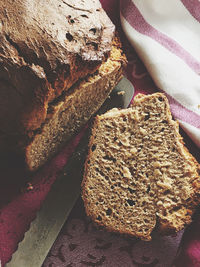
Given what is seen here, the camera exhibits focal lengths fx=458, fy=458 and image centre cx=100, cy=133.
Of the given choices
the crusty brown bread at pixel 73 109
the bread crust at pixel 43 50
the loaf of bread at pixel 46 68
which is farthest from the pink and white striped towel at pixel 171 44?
the bread crust at pixel 43 50

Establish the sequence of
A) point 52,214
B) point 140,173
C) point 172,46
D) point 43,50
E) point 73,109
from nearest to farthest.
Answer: point 43,50 < point 52,214 < point 140,173 < point 73,109 < point 172,46

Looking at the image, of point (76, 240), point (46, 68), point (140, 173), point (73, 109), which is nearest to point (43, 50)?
point (46, 68)

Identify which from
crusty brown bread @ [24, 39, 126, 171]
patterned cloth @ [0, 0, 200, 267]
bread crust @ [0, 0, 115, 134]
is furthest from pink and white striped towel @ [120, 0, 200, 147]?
patterned cloth @ [0, 0, 200, 267]

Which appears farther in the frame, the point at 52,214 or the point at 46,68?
the point at 52,214

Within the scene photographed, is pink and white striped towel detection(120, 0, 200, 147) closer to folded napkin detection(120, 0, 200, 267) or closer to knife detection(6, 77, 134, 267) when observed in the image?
folded napkin detection(120, 0, 200, 267)

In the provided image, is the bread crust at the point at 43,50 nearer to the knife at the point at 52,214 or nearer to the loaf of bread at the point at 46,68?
the loaf of bread at the point at 46,68

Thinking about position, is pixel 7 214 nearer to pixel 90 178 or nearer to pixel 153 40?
pixel 90 178

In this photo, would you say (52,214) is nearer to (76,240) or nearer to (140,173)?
(76,240)
